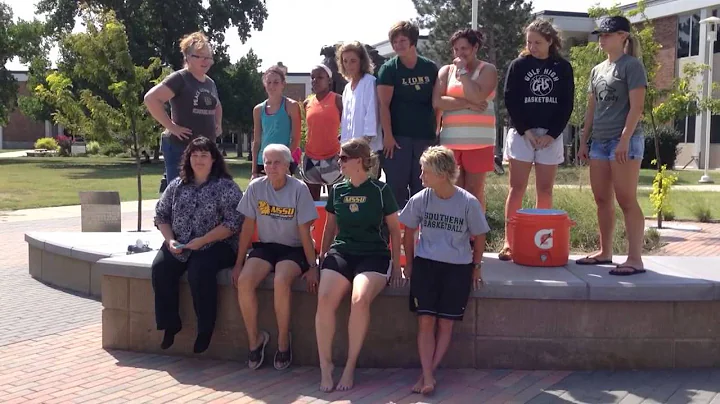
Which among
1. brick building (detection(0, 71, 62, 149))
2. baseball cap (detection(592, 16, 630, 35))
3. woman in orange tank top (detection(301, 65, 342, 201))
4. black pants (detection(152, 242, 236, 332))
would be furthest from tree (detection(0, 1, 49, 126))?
baseball cap (detection(592, 16, 630, 35))

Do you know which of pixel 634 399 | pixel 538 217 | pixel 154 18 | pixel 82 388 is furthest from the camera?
pixel 154 18

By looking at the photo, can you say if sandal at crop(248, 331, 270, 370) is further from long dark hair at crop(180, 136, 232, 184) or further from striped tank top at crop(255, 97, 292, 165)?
striped tank top at crop(255, 97, 292, 165)

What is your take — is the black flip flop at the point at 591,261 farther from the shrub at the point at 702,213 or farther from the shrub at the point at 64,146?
the shrub at the point at 64,146

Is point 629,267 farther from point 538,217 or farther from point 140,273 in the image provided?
point 140,273

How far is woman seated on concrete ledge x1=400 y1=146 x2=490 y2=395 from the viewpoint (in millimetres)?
4422

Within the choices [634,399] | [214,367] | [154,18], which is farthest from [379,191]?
[154,18]

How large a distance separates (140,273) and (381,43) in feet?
121

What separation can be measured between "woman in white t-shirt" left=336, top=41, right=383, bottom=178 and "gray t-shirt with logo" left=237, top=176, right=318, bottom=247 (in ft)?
2.58

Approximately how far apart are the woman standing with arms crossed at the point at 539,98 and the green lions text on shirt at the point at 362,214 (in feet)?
4.56

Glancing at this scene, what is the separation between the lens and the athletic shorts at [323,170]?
20.4 ft

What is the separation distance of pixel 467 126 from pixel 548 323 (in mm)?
1684

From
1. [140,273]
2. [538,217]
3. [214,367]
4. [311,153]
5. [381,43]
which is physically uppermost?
[381,43]

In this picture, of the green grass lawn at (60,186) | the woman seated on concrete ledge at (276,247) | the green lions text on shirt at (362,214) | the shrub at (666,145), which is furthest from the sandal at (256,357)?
the shrub at (666,145)

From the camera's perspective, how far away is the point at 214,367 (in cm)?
489
